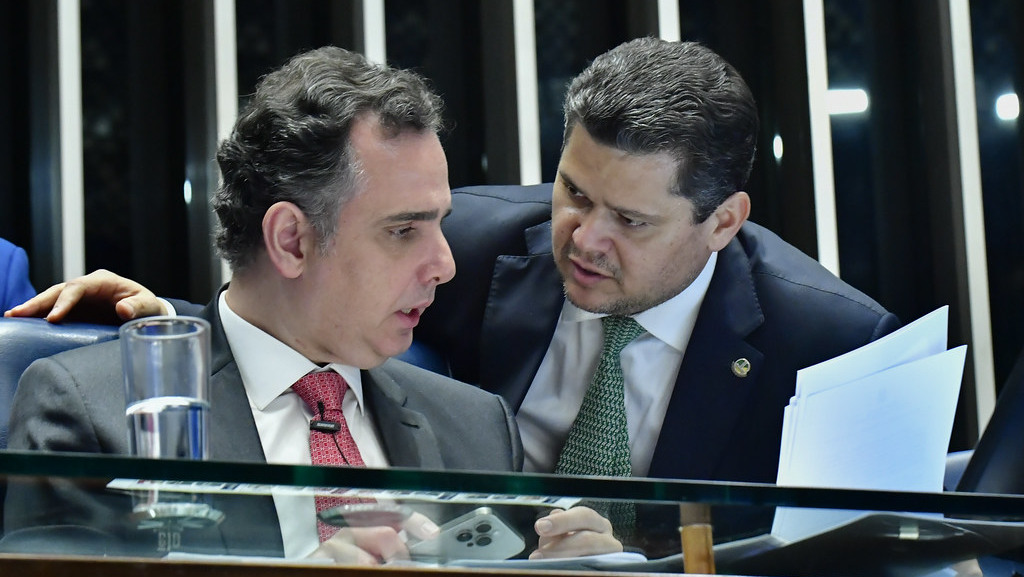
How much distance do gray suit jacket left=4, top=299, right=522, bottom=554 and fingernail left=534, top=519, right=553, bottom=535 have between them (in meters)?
0.17

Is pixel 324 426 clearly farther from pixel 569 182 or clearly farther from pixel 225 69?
pixel 225 69

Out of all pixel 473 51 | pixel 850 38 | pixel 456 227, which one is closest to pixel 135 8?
pixel 473 51

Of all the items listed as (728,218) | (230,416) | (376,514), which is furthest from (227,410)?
(728,218)

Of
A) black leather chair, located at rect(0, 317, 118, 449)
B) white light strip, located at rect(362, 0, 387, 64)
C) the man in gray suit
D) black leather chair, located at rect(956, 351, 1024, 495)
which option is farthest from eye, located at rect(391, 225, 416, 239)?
white light strip, located at rect(362, 0, 387, 64)

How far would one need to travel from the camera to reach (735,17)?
3174 mm

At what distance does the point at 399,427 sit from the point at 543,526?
0.83 meters

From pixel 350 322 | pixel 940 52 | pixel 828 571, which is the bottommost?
pixel 828 571

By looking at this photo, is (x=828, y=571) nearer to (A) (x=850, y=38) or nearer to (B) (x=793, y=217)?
(B) (x=793, y=217)

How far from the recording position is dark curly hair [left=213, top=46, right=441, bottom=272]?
5.51 feet

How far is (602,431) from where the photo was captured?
6.73 feet

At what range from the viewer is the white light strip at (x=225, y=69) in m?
2.99

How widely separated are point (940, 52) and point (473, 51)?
3.56 ft

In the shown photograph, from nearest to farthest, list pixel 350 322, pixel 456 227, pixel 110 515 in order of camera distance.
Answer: pixel 110 515 < pixel 350 322 < pixel 456 227

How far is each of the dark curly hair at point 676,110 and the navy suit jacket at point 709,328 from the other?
0.17m
